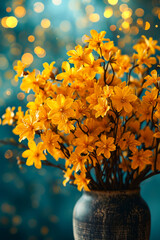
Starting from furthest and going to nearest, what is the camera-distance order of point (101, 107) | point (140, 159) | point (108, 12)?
point (108, 12) < point (140, 159) < point (101, 107)

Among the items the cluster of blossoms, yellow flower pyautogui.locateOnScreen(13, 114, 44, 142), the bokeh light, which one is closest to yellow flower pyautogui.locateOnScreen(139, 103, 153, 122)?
the cluster of blossoms

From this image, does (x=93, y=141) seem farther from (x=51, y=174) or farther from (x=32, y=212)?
(x=32, y=212)

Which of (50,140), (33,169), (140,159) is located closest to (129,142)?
(140,159)

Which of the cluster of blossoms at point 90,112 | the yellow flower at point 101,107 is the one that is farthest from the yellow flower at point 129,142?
the yellow flower at point 101,107

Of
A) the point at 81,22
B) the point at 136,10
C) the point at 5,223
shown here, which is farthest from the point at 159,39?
the point at 5,223

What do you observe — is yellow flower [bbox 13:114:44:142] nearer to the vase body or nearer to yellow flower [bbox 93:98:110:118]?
yellow flower [bbox 93:98:110:118]

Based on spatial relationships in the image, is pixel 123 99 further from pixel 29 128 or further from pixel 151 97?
pixel 29 128
